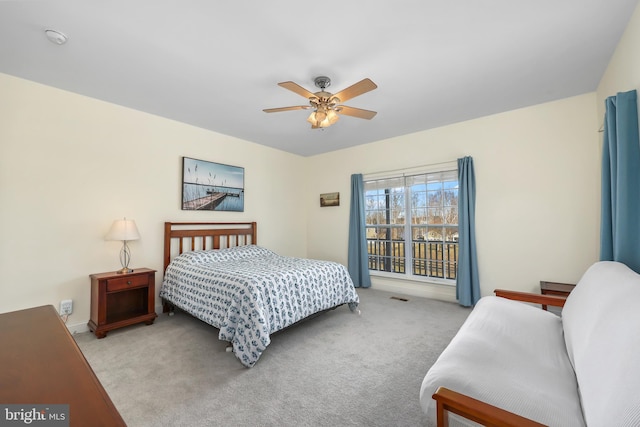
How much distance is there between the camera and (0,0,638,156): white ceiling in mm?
1805

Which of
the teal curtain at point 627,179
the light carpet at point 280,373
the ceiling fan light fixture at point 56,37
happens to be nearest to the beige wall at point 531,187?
the light carpet at point 280,373

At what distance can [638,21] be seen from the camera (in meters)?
1.79

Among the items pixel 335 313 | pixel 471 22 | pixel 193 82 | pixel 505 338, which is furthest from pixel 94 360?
pixel 471 22

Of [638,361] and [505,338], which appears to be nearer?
[638,361]

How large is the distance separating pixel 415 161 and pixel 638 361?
144 inches

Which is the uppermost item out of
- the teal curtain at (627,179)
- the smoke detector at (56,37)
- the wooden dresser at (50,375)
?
the smoke detector at (56,37)

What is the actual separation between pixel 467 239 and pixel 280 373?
290 centimetres

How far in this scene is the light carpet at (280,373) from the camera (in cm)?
168

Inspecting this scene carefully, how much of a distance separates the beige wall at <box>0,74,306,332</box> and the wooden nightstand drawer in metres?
0.40

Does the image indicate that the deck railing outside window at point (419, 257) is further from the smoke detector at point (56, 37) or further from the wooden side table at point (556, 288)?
the smoke detector at point (56, 37)

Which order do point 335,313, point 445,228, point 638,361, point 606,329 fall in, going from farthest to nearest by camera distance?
point 445,228 < point 335,313 < point 606,329 < point 638,361

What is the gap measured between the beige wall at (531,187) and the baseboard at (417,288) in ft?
0.05

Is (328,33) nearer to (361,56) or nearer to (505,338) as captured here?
(361,56)

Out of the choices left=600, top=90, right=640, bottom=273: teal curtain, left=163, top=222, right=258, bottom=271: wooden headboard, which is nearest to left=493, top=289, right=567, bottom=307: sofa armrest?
left=600, top=90, right=640, bottom=273: teal curtain
